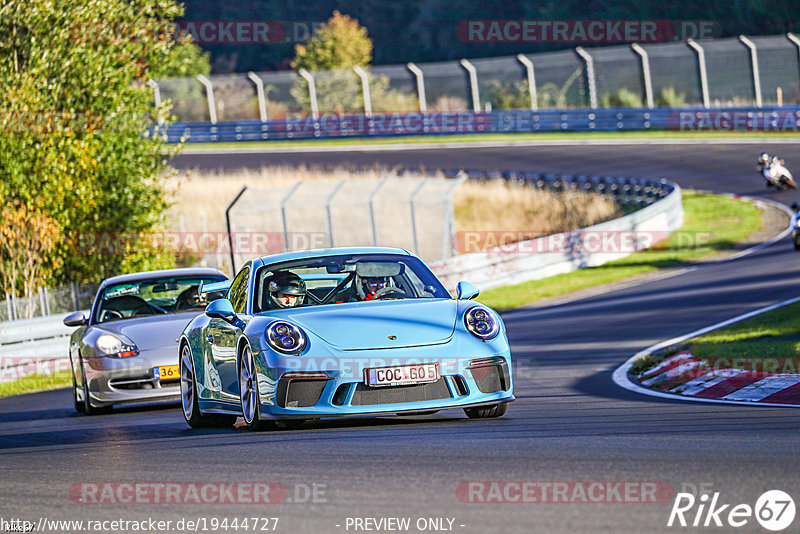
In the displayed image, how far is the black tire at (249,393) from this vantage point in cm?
845

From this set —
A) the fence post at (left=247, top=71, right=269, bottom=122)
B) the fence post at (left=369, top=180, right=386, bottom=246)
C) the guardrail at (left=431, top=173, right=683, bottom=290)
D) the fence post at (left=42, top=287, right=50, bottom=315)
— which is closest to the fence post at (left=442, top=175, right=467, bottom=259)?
the fence post at (left=369, top=180, right=386, bottom=246)

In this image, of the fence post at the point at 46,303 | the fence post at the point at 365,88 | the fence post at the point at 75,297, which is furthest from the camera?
the fence post at the point at 365,88

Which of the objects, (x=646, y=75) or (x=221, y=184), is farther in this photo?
(x=646, y=75)

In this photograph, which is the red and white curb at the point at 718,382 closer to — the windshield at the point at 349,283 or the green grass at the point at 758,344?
the green grass at the point at 758,344

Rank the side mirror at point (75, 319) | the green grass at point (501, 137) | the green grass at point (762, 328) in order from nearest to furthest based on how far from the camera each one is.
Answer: the side mirror at point (75, 319) → the green grass at point (762, 328) → the green grass at point (501, 137)

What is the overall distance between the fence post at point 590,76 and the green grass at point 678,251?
16058 mm

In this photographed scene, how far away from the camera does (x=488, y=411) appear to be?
28.9 feet

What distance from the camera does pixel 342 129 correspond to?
54188mm

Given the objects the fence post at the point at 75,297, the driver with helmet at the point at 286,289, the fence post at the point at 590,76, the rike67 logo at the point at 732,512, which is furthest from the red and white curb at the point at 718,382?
the fence post at the point at 590,76

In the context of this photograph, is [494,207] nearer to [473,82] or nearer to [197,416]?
[473,82]

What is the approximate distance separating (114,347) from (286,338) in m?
4.59

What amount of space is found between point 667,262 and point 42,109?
1295 centimetres

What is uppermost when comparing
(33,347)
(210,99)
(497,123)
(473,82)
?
(210,99)

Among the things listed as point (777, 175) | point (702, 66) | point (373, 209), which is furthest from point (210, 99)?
point (373, 209)
